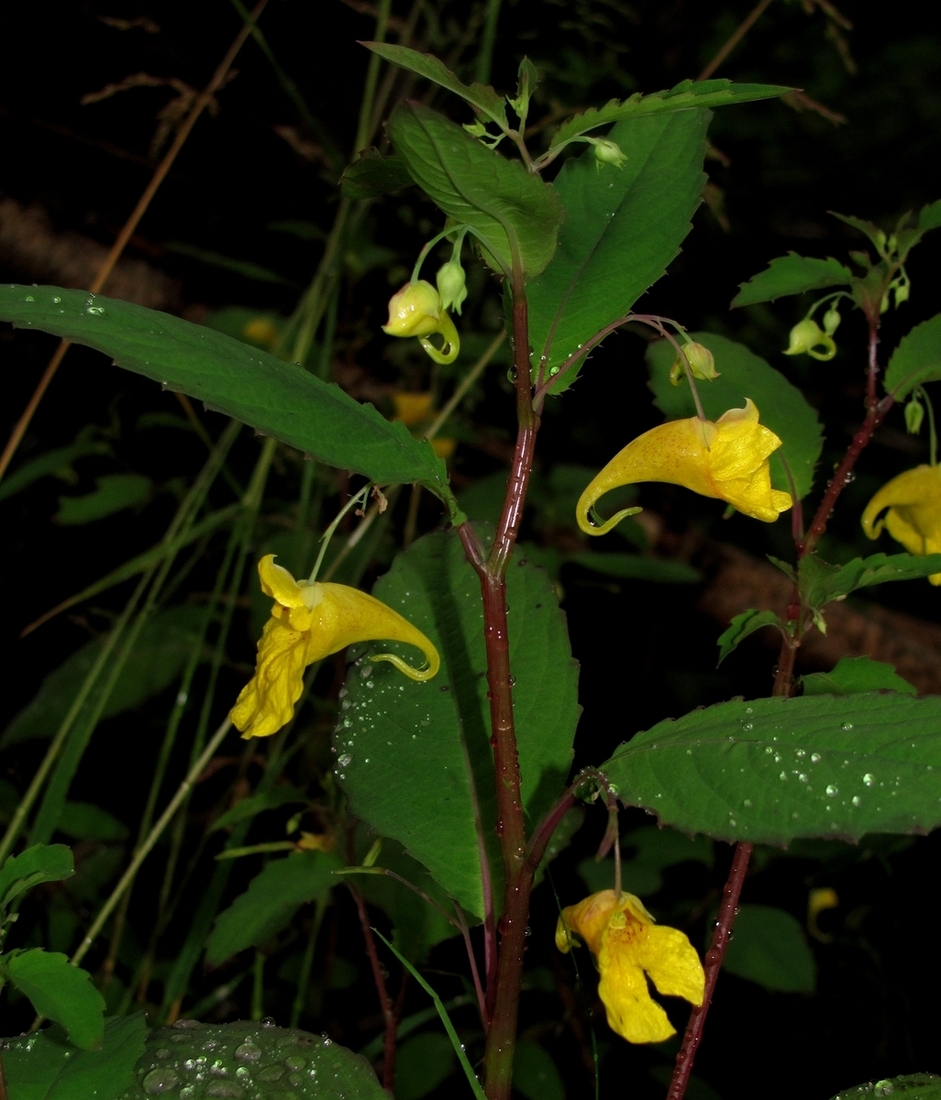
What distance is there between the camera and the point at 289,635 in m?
0.71

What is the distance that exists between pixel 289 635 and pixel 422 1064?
30.5 inches

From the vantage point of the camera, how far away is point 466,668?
898 mm

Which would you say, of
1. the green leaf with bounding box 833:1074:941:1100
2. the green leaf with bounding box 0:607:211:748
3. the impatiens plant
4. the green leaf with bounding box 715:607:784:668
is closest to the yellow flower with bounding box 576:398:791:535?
the impatiens plant

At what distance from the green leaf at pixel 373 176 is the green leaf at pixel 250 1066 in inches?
23.3

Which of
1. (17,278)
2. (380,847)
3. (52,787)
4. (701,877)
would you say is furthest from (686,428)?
(17,278)

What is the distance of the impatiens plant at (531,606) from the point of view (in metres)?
0.59

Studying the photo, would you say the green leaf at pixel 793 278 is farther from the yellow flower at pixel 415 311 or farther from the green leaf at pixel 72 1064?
the green leaf at pixel 72 1064

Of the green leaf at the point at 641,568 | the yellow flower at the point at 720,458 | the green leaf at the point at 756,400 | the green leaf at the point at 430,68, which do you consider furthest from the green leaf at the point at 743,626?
the green leaf at the point at 641,568

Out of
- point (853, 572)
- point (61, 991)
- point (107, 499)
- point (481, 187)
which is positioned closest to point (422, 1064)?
point (61, 991)

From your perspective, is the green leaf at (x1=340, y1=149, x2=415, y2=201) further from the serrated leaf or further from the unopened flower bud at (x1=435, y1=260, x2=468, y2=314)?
the serrated leaf

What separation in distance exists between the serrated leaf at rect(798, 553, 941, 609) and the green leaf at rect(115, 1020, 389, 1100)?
0.49 meters

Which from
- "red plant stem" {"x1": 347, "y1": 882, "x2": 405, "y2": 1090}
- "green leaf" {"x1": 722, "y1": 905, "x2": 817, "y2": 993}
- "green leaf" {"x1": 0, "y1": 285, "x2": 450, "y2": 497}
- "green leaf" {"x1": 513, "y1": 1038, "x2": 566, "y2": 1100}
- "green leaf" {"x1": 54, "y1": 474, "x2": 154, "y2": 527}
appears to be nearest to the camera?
"green leaf" {"x1": 0, "y1": 285, "x2": 450, "y2": 497}

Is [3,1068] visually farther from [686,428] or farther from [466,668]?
[686,428]

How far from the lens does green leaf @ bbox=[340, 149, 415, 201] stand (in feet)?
2.20
